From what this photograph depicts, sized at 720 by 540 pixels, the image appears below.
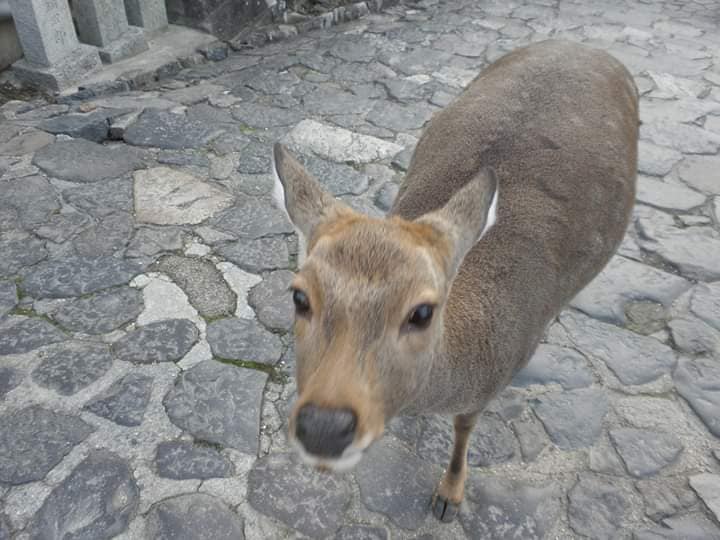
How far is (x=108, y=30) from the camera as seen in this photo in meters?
6.81

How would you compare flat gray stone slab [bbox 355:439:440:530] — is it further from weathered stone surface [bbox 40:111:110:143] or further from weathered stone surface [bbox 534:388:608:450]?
weathered stone surface [bbox 40:111:110:143]

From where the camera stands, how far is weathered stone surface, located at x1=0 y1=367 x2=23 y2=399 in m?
3.28

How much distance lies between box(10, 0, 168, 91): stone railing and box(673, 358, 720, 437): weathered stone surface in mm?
6130

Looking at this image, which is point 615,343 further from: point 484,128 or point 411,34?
point 411,34

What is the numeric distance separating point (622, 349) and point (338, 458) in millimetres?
2612

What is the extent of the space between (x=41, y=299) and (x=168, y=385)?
3.72 feet

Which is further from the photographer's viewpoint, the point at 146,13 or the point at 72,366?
the point at 146,13

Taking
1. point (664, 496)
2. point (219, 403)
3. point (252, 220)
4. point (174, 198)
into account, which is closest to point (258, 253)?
point (252, 220)

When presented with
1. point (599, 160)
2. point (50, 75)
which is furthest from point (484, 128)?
point (50, 75)

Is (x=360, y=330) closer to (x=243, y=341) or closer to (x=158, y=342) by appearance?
(x=243, y=341)

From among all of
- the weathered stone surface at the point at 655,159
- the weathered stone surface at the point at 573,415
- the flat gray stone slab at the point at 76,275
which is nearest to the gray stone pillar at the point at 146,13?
the flat gray stone slab at the point at 76,275

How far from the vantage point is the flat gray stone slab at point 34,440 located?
2930mm

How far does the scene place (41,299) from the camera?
3836 mm

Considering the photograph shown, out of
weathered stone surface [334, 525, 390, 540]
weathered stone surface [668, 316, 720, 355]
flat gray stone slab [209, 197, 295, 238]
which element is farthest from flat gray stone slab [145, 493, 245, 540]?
weathered stone surface [668, 316, 720, 355]
